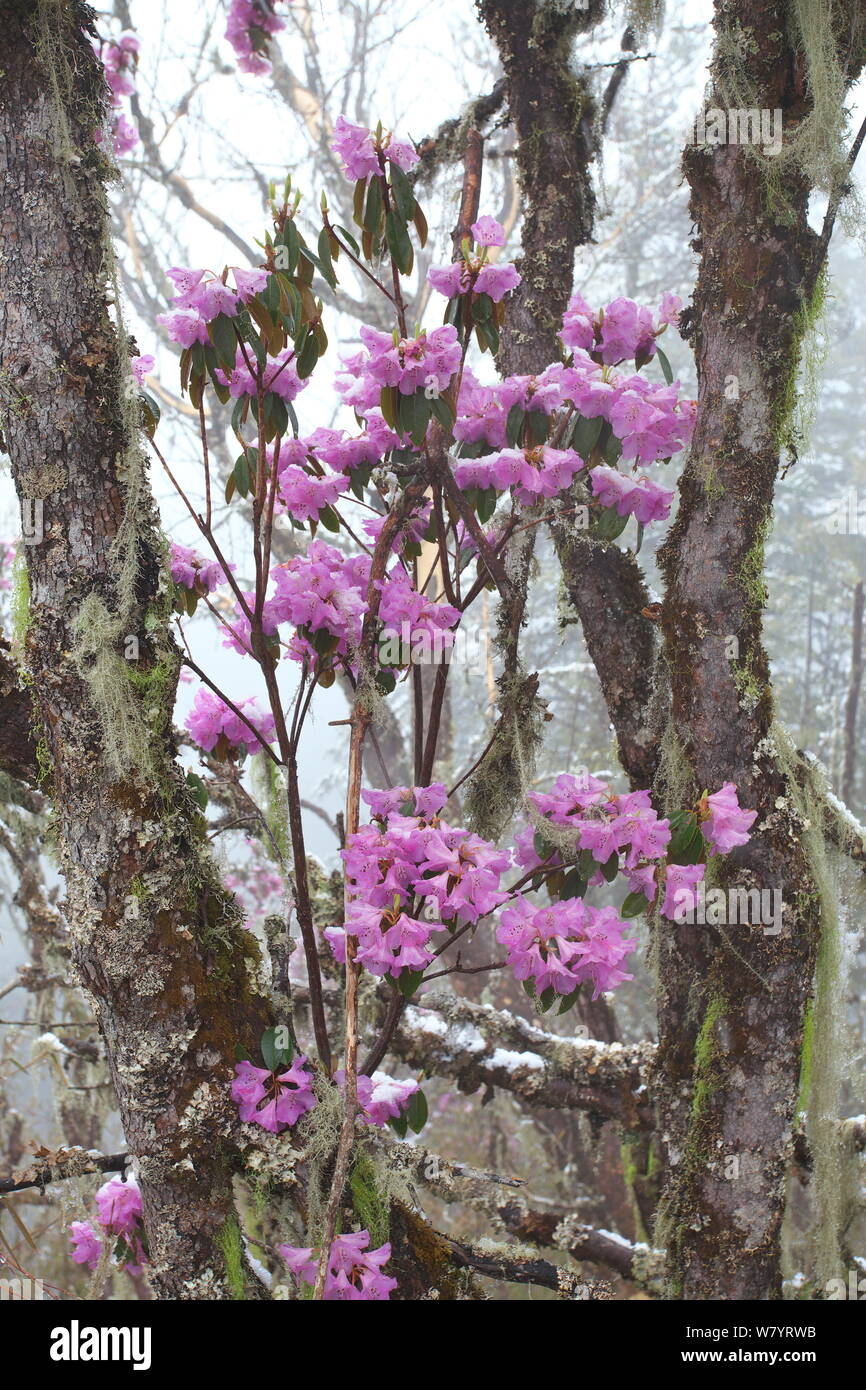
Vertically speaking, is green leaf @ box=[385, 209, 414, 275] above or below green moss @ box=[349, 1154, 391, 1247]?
above

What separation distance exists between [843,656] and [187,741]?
410 inches

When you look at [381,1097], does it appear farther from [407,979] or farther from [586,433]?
[586,433]

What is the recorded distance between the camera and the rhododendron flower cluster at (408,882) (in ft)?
3.77

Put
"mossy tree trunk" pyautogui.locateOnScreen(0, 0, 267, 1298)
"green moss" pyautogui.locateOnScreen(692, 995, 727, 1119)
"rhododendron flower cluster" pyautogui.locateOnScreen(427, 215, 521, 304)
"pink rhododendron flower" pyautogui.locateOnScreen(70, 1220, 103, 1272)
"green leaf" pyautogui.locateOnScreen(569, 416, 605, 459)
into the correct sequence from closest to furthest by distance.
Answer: "mossy tree trunk" pyautogui.locateOnScreen(0, 0, 267, 1298), "rhododendron flower cluster" pyautogui.locateOnScreen(427, 215, 521, 304), "green leaf" pyautogui.locateOnScreen(569, 416, 605, 459), "green moss" pyautogui.locateOnScreen(692, 995, 727, 1119), "pink rhododendron flower" pyautogui.locateOnScreen(70, 1220, 103, 1272)

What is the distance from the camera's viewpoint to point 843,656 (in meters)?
10.9

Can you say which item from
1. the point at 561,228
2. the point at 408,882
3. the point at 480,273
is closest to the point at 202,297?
the point at 480,273

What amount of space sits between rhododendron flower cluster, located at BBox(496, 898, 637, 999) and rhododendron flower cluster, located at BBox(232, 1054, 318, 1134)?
0.34 meters

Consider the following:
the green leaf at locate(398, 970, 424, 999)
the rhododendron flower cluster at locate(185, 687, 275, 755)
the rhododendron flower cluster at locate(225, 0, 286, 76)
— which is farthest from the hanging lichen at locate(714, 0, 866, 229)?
the rhododendron flower cluster at locate(225, 0, 286, 76)

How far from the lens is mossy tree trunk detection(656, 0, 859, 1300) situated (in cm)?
163

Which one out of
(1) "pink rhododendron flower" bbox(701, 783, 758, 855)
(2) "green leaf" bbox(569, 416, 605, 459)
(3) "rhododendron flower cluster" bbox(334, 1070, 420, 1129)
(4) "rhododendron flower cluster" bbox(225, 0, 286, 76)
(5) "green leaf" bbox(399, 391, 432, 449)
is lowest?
(3) "rhododendron flower cluster" bbox(334, 1070, 420, 1129)

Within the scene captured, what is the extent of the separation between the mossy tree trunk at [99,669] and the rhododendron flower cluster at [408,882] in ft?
0.93

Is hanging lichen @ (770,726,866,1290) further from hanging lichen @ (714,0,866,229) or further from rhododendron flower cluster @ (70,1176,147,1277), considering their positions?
rhododendron flower cluster @ (70,1176,147,1277)

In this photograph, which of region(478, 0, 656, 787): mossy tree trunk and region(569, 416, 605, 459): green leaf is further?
region(478, 0, 656, 787): mossy tree trunk

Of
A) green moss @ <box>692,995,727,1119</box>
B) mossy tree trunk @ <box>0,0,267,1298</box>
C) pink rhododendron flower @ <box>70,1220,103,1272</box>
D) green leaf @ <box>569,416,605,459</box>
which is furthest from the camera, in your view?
pink rhododendron flower @ <box>70,1220,103,1272</box>
